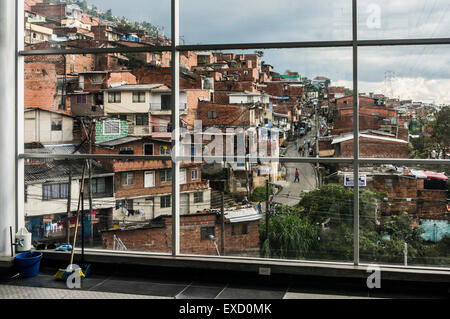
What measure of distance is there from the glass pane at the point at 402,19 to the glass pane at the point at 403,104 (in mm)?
160

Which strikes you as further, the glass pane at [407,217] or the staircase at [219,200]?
the staircase at [219,200]

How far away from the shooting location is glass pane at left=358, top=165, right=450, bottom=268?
11.8 ft

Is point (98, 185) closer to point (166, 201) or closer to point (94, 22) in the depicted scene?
point (166, 201)

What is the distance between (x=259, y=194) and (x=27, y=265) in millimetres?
2429

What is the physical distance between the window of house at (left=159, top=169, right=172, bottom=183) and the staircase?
1.60 feet

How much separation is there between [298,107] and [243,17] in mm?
1182

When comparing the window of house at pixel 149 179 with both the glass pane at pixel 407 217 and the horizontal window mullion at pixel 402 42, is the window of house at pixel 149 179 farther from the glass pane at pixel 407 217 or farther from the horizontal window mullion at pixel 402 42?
the horizontal window mullion at pixel 402 42

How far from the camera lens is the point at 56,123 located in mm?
4570

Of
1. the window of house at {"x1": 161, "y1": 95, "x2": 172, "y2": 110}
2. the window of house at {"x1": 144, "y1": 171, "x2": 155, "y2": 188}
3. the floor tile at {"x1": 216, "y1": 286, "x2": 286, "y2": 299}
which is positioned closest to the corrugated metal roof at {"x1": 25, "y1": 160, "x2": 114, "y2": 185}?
the window of house at {"x1": 144, "y1": 171, "x2": 155, "y2": 188}

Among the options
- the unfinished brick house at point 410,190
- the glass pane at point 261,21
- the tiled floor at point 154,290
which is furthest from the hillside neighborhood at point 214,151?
the tiled floor at point 154,290

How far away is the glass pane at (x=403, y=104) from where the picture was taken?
363 centimetres

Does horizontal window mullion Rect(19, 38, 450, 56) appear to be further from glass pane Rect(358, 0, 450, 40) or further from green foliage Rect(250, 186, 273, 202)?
green foliage Rect(250, 186, 273, 202)
